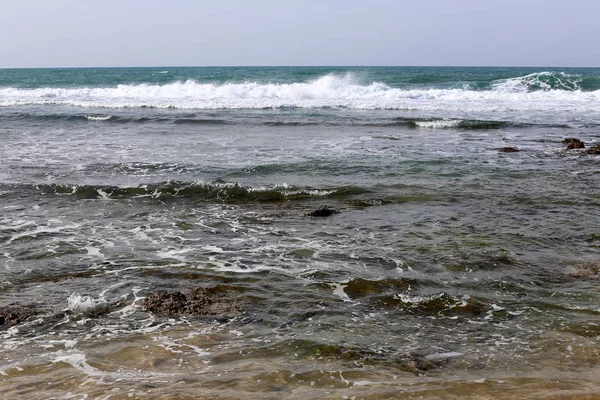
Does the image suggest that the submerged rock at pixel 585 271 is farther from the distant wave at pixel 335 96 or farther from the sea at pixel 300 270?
the distant wave at pixel 335 96

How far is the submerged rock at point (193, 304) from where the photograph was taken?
6.43m

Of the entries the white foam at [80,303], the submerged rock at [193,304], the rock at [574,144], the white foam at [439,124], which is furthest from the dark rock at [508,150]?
the white foam at [80,303]

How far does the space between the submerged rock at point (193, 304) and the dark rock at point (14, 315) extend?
4.11 ft

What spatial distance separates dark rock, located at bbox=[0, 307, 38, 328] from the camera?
606cm

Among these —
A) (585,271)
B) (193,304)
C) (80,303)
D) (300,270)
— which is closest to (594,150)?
(585,271)

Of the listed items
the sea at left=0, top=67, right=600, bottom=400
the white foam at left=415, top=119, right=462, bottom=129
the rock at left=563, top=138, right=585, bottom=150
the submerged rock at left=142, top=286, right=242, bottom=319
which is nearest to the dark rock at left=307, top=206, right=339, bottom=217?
the sea at left=0, top=67, right=600, bottom=400

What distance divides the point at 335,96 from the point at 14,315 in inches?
1402

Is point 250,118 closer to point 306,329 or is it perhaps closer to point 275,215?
point 275,215

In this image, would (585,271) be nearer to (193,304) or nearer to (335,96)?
(193,304)

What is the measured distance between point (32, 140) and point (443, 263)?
1736cm

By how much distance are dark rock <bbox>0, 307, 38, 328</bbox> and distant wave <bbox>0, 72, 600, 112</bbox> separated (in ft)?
90.8

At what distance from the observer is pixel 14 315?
6219 millimetres

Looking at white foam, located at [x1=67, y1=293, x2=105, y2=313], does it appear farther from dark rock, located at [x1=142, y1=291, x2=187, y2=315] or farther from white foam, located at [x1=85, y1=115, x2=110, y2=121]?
white foam, located at [x1=85, y1=115, x2=110, y2=121]

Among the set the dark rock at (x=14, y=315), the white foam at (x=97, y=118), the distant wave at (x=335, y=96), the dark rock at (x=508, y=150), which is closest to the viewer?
the dark rock at (x=14, y=315)
